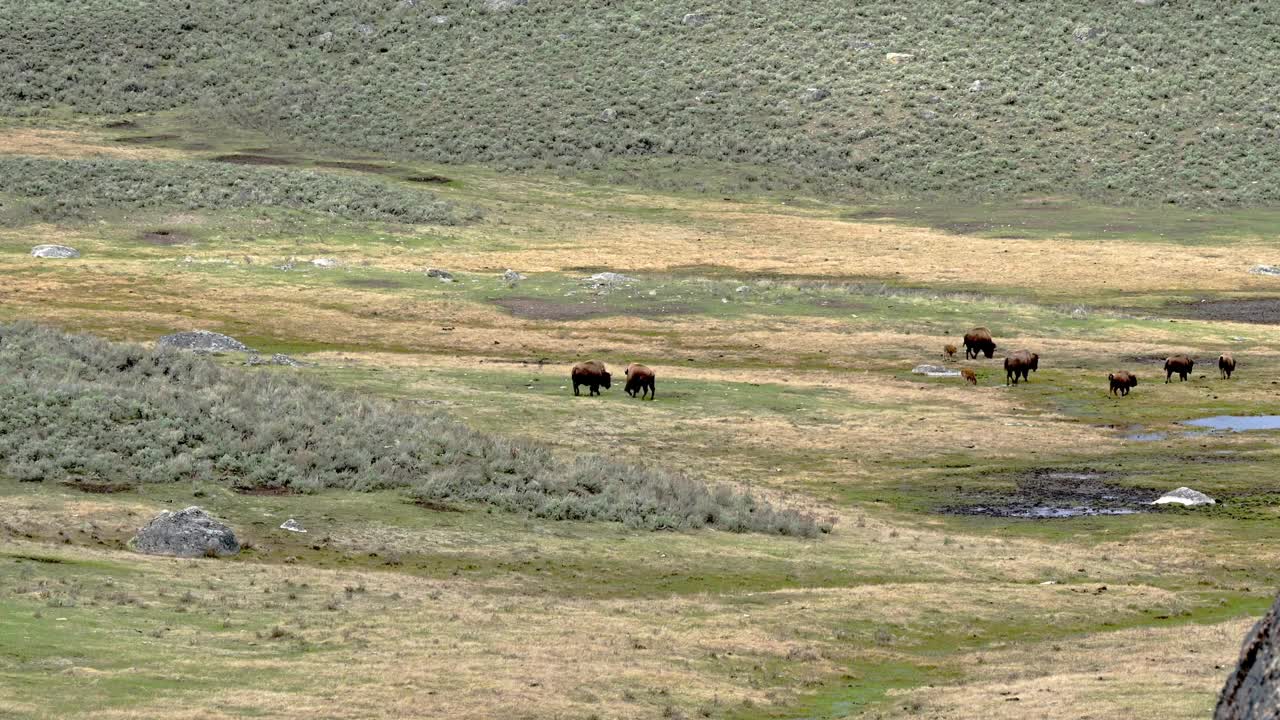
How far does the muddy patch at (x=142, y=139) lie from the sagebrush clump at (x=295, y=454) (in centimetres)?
8999

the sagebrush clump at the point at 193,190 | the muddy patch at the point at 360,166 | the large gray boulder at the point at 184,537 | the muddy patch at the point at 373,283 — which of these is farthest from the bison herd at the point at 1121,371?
the muddy patch at the point at 360,166

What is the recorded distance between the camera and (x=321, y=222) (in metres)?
101

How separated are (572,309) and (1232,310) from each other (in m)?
28.7

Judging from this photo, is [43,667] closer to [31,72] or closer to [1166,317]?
[1166,317]

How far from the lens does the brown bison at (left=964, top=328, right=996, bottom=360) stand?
209 feet

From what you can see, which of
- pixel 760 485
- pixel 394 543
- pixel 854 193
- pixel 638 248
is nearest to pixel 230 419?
pixel 394 543

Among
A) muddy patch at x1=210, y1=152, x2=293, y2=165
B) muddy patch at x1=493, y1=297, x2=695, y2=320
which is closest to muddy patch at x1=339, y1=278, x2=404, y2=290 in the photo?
muddy patch at x1=493, y1=297, x2=695, y2=320

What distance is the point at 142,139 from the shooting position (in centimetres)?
13250

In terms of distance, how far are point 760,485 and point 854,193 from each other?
287 ft

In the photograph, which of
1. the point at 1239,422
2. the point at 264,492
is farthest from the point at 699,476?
the point at 1239,422

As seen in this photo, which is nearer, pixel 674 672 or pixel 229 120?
pixel 674 672

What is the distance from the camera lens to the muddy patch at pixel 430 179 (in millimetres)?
120713

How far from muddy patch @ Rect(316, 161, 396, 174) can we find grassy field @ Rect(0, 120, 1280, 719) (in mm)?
20857

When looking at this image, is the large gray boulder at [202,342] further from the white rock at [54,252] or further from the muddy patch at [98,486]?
the white rock at [54,252]
